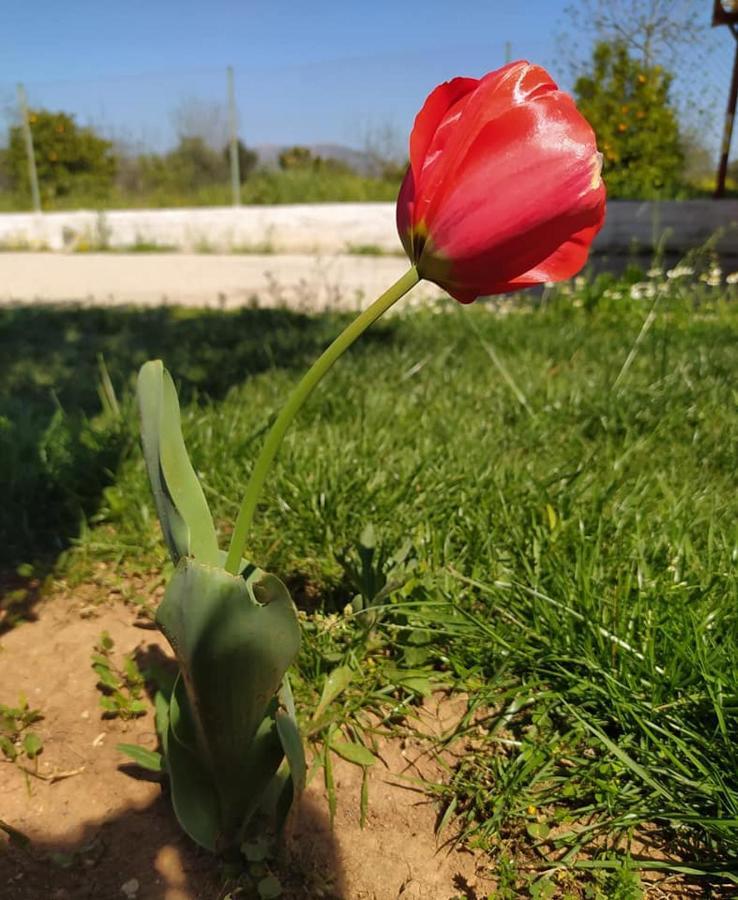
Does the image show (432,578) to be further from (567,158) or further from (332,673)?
(567,158)

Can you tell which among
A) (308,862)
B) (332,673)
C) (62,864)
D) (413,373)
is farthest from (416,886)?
(413,373)

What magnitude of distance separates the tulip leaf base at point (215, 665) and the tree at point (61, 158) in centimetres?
1713

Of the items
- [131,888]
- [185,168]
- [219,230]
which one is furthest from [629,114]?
[185,168]

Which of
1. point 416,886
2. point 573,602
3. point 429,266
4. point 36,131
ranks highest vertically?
point 36,131

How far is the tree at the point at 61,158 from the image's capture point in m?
15.9

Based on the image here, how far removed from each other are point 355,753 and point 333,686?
12 centimetres

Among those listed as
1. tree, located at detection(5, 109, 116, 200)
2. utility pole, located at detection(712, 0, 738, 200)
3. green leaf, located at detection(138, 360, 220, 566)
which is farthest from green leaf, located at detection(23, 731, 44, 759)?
tree, located at detection(5, 109, 116, 200)

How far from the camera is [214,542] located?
965mm

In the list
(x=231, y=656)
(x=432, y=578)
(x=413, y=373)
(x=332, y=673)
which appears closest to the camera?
(x=231, y=656)

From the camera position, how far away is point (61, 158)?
16.1 metres

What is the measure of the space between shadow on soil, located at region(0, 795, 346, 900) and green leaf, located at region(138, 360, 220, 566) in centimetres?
48

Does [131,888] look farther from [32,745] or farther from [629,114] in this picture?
[629,114]

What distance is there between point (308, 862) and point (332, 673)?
0.31 m

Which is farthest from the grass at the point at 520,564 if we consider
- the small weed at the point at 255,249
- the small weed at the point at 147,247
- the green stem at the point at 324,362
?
the small weed at the point at 147,247
